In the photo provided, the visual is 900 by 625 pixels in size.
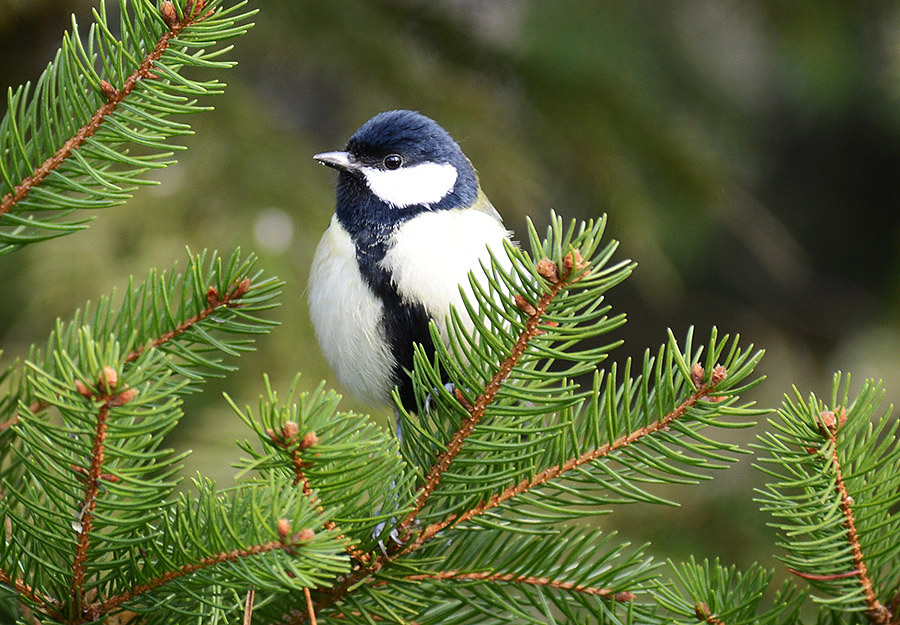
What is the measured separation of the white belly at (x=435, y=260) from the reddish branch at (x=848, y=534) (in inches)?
33.1

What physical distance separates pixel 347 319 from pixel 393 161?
0.40m

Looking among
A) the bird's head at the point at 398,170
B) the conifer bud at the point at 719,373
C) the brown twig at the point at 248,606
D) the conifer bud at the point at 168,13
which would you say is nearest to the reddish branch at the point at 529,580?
the brown twig at the point at 248,606

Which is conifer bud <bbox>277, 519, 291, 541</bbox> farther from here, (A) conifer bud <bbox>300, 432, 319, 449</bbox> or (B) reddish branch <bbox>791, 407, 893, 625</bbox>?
(B) reddish branch <bbox>791, 407, 893, 625</bbox>

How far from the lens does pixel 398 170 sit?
201cm

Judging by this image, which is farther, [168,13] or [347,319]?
[347,319]

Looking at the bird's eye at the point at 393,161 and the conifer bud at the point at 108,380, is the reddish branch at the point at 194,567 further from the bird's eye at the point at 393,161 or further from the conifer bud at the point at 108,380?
the bird's eye at the point at 393,161

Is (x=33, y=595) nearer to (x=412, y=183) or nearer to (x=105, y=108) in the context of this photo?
(x=105, y=108)

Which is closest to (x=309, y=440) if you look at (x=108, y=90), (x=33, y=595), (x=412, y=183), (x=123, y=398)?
(x=123, y=398)

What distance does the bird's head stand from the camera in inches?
75.4

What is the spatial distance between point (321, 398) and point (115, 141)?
0.45m

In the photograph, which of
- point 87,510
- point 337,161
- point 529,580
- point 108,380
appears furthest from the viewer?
point 337,161

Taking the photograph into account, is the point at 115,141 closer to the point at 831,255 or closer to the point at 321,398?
the point at 321,398

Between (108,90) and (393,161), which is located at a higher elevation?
(393,161)

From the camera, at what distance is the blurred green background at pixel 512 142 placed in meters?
2.18
